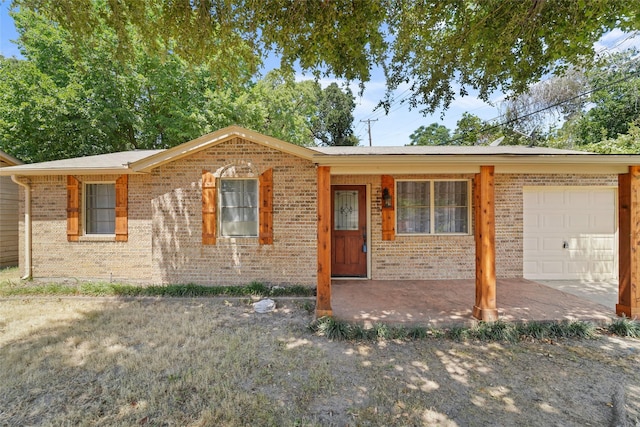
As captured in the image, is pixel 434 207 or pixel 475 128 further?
pixel 475 128

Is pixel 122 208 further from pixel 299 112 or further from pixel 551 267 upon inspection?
pixel 299 112

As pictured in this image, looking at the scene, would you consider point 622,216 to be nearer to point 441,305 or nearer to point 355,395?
point 441,305

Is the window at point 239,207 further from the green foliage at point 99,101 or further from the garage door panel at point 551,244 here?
the garage door panel at point 551,244

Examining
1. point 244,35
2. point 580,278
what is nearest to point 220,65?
point 244,35

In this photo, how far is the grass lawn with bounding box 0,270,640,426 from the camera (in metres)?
2.57

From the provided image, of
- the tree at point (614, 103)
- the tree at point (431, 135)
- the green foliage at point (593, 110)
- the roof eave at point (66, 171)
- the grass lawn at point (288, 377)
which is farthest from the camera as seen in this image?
the tree at point (431, 135)

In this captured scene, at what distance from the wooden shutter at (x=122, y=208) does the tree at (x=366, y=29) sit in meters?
3.12

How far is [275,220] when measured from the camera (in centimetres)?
648

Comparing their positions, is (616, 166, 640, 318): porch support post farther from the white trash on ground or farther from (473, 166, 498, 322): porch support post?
the white trash on ground

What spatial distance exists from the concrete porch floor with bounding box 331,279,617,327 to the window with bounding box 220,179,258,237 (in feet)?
7.86

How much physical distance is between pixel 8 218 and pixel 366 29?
11.5 metres

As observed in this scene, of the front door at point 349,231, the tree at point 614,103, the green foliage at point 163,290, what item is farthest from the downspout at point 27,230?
the tree at point 614,103

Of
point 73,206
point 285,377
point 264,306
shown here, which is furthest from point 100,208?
point 285,377

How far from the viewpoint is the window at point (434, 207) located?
23.0ft
